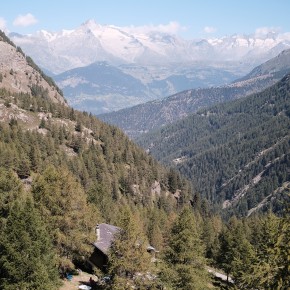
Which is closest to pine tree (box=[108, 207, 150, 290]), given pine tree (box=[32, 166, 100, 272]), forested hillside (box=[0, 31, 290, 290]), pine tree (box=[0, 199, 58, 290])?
forested hillside (box=[0, 31, 290, 290])

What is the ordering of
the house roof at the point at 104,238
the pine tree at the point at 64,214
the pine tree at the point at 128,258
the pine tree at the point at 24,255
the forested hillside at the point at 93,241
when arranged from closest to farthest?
the forested hillside at the point at 93,241 → the pine tree at the point at 24,255 → the pine tree at the point at 128,258 → the pine tree at the point at 64,214 → the house roof at the point at 104,238

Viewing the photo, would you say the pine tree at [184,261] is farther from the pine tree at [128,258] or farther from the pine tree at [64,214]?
the pine tree at [64,214]

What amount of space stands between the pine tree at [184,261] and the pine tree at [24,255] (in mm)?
13342

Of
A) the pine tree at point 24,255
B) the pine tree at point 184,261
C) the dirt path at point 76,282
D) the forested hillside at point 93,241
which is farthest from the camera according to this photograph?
the dirt path at point 76,282

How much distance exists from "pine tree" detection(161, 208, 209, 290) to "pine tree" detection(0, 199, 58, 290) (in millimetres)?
13342

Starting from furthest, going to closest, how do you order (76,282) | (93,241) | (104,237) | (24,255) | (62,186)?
(104,237) < (93,241) < (76,282) < (62,186) < (24,255)

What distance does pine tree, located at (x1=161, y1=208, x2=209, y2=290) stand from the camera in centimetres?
4378

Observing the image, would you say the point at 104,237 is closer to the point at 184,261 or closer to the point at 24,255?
the point at 184,261

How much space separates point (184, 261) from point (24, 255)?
60.0ft

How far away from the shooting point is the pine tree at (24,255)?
3894 cm

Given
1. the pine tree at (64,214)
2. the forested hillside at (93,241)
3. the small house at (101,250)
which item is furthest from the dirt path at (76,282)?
the small house at (101,250)

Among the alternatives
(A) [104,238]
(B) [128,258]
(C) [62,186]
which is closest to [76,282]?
(A) [104,238]

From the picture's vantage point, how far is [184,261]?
46.4m

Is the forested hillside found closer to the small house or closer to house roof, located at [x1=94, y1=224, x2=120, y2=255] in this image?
the small house
